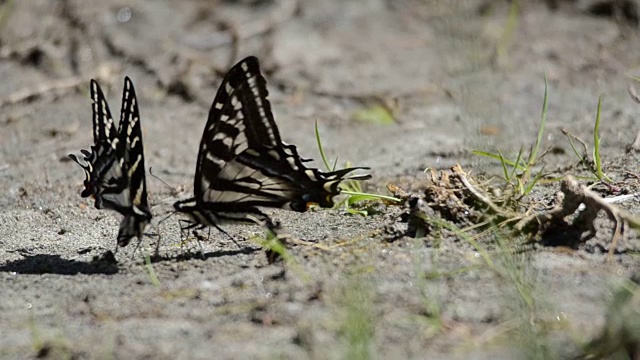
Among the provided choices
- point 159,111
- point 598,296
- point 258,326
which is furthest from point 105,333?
point 159,111

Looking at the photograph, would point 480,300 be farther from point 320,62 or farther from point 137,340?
point 320,62

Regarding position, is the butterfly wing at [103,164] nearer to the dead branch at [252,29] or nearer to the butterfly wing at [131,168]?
the butterfly wing at [131,168]

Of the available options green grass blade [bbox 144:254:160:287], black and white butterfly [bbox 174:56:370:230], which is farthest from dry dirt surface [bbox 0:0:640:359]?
black and white butterfly [bbox 174:56:370:230]

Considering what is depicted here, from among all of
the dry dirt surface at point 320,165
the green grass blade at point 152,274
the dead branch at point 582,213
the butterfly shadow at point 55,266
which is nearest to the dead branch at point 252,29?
the dry dirt surface at point 320,165

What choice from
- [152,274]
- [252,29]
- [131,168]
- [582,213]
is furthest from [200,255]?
[252,29]

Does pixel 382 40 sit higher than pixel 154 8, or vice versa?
pixel 154 8

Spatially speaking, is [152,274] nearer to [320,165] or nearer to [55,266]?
[55,266]

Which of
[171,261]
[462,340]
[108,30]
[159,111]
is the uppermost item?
[108,30]

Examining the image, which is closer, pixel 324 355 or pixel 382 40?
pixel 324 355
